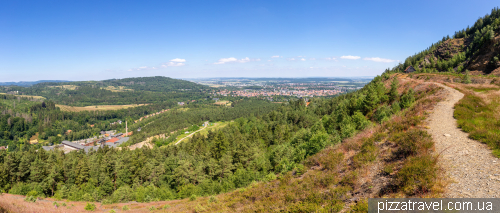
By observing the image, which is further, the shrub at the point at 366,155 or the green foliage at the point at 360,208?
the shrub at the point at 366,155

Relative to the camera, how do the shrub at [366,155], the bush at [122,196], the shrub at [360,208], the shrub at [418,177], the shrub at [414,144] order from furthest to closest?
the bush at [122,196], the shrub at [366,155], the shrub at [414,144], the shrub at [360,208], the shrub at [418,177]

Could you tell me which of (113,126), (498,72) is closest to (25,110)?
(113,126)

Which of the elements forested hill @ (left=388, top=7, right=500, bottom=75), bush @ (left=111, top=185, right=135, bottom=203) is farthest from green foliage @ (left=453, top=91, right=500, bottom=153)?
forested hill @ (left=388, top=7, right=500, bottom=75)

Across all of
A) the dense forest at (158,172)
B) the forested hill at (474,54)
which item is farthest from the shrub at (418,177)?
the forested hill at (474,54)

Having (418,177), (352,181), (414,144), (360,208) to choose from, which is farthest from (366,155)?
(360,208)

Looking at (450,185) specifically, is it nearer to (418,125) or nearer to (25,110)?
(418,125)

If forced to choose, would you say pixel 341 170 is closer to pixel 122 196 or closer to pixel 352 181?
pixel 352 181

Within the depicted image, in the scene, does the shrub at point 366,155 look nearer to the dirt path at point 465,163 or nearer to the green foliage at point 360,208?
the dirt path at point 465,163
